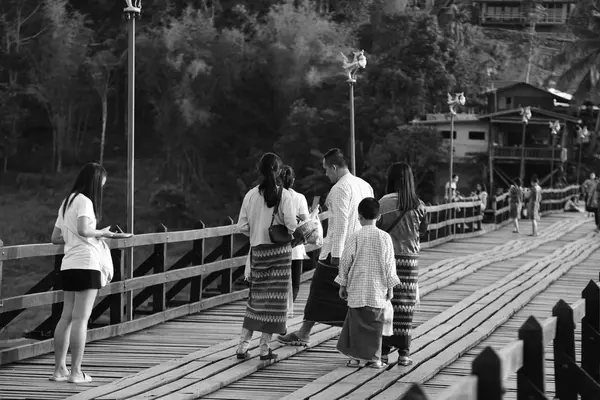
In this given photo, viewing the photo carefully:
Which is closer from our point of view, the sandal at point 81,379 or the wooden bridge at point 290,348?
the wooden bridge at point 290,348

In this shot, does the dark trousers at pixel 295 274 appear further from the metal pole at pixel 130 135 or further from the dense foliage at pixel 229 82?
the dense foliage at pixel 229 82

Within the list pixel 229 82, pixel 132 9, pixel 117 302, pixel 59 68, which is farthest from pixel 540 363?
pixel 59 68

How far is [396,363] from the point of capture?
9.54m

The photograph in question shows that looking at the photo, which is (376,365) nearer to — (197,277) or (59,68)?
(197,277)

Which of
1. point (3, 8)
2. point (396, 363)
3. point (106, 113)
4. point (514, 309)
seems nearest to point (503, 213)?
point (514, 309)

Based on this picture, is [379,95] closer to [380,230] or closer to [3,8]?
[3,8]

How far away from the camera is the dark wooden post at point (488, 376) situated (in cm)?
452

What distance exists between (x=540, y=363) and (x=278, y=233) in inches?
157

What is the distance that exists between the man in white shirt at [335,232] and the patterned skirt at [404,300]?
1.59ft

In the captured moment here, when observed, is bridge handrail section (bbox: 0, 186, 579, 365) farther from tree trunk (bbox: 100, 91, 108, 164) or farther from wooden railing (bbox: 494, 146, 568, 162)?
tree trunk (bbox: 100, 91, 108, 164)

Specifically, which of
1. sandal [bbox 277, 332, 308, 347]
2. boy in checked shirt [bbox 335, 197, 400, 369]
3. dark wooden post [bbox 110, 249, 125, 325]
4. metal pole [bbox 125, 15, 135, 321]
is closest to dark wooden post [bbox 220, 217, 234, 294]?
metal pole [bbox 125, 15, 135, 321]

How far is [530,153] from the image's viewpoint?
206 feet

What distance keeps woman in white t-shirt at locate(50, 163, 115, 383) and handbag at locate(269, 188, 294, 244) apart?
134cm

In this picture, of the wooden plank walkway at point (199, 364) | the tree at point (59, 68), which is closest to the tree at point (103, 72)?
the tree at point (59, 68)
